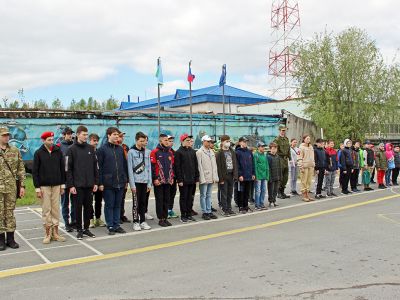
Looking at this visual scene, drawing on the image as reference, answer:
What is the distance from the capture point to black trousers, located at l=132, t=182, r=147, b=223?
28.7ft

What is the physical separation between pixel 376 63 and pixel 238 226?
24371 mm

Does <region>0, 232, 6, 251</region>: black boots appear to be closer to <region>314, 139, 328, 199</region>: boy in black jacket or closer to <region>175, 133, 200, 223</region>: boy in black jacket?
<region>175, 133, 200, 223</region>: boy in black jacket

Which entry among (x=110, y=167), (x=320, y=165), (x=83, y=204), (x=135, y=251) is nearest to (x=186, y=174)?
(x=110, y=167)

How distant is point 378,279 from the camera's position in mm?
5336

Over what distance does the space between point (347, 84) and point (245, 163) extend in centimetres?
2144

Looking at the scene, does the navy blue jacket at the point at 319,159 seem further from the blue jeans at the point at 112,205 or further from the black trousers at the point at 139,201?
the blue jeans at the point at 112,205

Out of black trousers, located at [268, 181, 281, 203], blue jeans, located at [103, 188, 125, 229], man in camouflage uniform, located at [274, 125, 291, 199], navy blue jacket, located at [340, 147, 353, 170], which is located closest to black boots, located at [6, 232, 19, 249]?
blue jeans, located at [103, 188, 125, 229]

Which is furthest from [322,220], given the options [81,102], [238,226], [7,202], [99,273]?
[81,102]

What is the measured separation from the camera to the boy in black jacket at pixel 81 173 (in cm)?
785

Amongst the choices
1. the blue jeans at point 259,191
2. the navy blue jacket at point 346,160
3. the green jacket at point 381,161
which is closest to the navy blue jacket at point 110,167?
the blue jeans at point 259,191

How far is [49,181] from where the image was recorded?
7.58 meters

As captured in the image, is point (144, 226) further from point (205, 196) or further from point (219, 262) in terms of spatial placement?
point (219, 262)

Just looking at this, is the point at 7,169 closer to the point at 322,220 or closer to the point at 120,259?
the point at 120,259

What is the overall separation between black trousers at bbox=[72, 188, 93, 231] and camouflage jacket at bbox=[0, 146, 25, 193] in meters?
1.01
